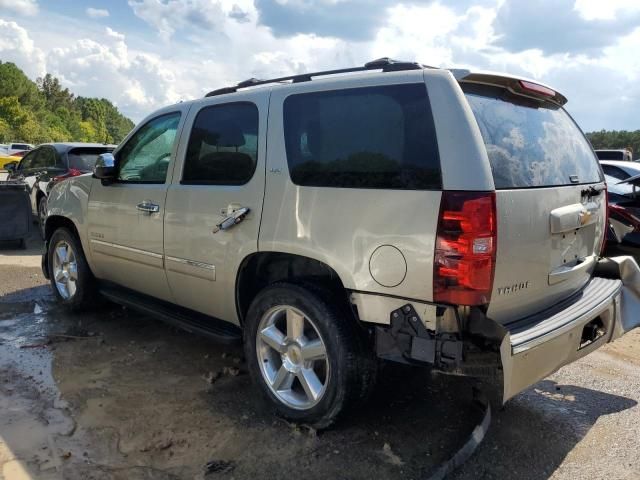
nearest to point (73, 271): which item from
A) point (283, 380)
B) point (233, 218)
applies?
point (233, 218)

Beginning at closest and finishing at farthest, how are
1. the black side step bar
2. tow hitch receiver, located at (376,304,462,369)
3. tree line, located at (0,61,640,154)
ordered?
1. tow hitch receiver, located at (376,304,462,369)
2. the black side step bar
3. tree line, located at (0,61,640,154)

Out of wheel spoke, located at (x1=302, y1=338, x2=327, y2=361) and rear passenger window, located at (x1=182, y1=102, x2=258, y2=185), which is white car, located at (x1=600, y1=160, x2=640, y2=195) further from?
wheel spoke, located at (x1=302, y1=338, x2=327, y2=361)

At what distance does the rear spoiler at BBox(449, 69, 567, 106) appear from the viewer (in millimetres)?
2751

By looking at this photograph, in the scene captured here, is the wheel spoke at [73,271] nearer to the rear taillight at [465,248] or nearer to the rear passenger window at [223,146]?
the rear passenger window at [223,146]

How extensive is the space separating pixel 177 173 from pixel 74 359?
169cm

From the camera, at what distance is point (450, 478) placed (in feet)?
8.91

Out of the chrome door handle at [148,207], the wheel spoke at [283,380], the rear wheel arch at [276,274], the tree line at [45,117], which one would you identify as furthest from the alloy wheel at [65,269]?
the tree line at [45,117]

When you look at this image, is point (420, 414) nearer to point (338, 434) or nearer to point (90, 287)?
point (338, 434)

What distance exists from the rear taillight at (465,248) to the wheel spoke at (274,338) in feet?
3.64

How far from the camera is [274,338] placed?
10.7 ft

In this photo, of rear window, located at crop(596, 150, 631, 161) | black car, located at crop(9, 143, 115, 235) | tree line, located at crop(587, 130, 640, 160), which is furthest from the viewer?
tree line, located at crop(587, 130, 640, 160)

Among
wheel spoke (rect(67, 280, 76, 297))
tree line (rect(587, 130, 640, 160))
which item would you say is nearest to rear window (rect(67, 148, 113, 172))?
wheel spoke (rect(67, 280, 76, 297))

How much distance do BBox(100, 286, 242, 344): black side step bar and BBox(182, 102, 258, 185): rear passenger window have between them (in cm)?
98

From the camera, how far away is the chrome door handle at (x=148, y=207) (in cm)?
400
